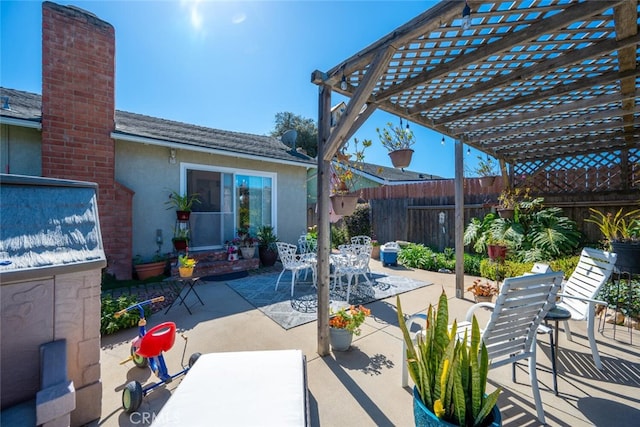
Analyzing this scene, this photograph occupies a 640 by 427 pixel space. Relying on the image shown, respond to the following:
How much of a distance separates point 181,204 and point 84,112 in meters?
2.53

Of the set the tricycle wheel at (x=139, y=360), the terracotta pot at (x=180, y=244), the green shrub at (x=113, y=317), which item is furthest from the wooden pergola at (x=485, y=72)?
the terracotta pot at (x=180, y=244)

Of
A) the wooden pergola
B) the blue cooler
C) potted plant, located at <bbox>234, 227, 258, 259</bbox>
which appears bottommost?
the blue cooler

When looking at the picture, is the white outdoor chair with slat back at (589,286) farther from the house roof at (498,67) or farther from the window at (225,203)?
the window at (225,203)

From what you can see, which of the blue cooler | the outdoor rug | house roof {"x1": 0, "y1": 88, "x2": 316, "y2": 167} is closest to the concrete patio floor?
the outdoor rug

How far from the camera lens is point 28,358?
5.32 feet

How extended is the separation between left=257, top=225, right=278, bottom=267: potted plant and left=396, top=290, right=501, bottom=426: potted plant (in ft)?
20.1

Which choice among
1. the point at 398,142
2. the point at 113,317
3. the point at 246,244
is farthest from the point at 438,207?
the point at 113,317

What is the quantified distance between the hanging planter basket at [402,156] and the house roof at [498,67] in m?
0.64

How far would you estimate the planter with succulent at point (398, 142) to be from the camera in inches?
150

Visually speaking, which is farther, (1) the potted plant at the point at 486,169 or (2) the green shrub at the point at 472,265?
(2) the green shrub at the point at 472,265

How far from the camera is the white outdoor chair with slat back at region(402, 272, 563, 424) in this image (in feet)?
6.51

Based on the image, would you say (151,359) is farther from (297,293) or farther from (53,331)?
(297,293)

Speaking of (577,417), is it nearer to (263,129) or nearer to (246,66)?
(246,66)

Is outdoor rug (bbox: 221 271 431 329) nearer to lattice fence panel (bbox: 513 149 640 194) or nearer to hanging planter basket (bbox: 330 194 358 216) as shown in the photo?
hanging planter basket (bbox: 330 194 358 216)
